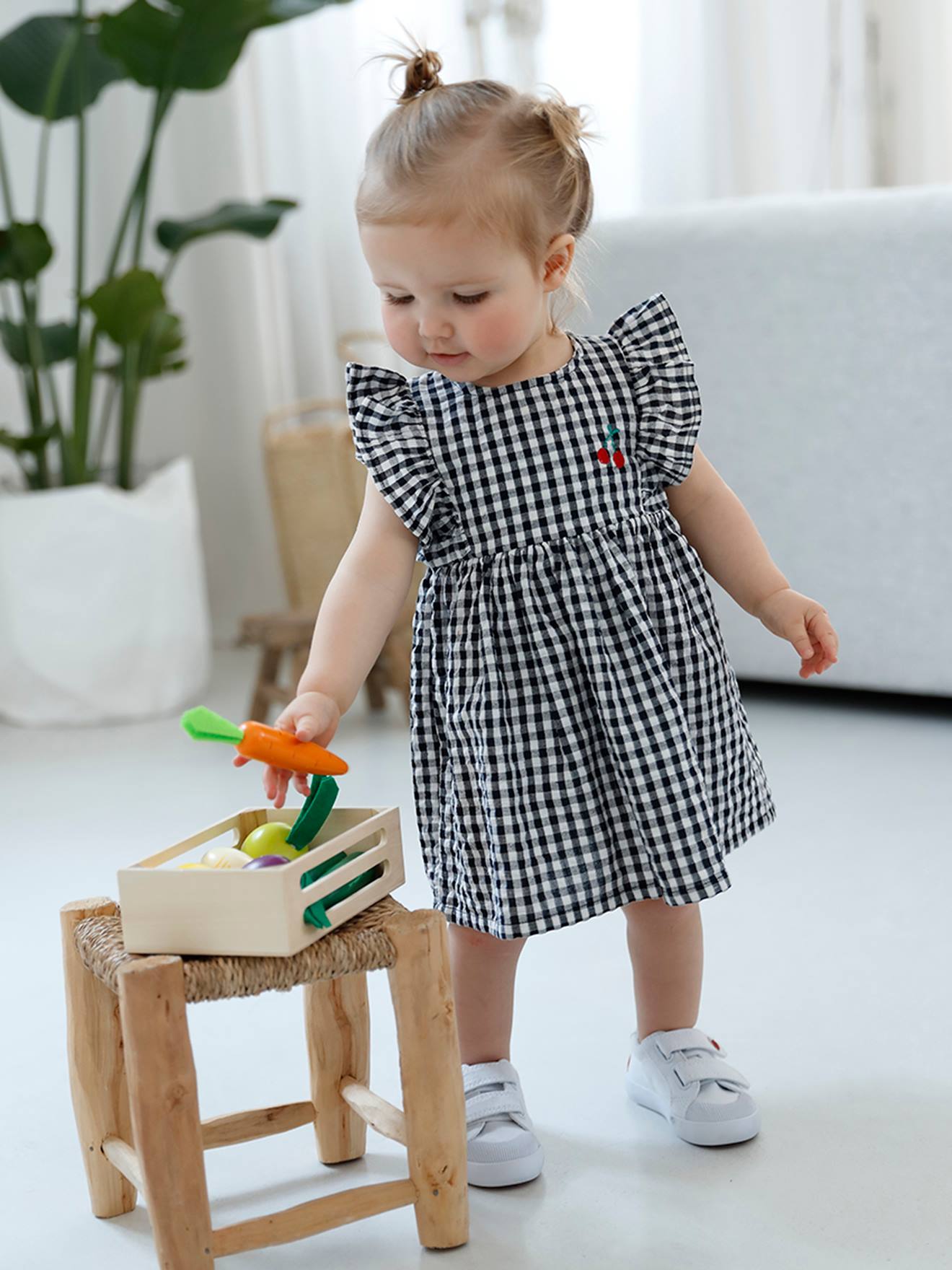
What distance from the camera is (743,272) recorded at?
6.55 feet

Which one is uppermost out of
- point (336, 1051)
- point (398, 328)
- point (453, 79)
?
point (453, 79)

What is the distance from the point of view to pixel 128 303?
90.5 inches

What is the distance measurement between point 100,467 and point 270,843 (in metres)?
1.76

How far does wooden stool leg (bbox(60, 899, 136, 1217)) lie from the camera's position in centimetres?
94

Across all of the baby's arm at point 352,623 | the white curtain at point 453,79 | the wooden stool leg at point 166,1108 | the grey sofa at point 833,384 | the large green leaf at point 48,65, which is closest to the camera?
the wooden stool leg at point 166,1108

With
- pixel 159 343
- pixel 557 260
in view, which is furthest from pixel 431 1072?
pixel 159 343

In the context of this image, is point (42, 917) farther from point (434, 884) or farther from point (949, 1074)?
point (949, 1074)

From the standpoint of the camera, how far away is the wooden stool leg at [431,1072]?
2.85 feet

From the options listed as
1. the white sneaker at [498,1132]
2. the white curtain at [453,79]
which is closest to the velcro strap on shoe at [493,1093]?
the white sneaker at [498,1132]

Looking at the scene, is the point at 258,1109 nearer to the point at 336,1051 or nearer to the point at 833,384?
the point at 336,1051

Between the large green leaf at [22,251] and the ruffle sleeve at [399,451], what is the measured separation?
1.44 metres

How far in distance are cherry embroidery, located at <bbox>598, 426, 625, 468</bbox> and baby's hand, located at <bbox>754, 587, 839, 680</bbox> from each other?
0.15 metres

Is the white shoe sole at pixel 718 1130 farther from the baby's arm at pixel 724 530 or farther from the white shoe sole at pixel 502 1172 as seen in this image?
the baby's arm at pixel 724 530

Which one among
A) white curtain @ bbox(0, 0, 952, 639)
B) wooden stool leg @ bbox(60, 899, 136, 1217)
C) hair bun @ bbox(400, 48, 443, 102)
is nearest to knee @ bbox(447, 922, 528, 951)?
wooden stool leg @ bbox(60, 899, 136, 1217)
